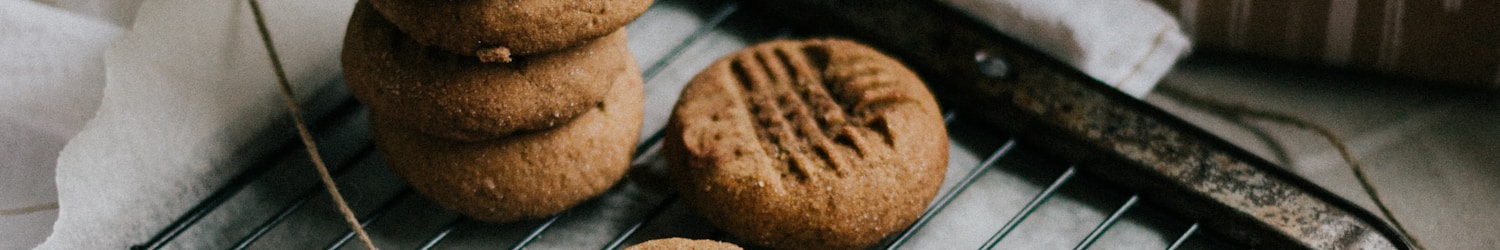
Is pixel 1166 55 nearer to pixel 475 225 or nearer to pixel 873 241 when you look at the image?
pixel 873 241

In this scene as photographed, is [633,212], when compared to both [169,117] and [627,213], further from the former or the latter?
[169,117]

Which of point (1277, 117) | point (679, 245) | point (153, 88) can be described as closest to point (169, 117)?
point (153, 88)

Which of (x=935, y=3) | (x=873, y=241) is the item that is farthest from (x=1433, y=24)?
(x=873, y=241)

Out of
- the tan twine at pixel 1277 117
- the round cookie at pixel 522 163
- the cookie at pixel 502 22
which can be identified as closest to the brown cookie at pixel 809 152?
the round cookie at pixel 522 163

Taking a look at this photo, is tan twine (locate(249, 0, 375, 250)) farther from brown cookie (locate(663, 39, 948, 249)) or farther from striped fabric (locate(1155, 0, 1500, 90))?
striped fabric (locate(1155, 0, 1500, 90))

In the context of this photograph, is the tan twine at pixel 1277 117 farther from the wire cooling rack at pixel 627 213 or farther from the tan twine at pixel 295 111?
the tan twine at pixel 295 111

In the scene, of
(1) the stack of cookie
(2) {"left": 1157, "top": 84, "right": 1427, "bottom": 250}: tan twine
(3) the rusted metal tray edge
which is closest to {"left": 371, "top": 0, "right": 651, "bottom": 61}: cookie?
(1) the stack of cookie
